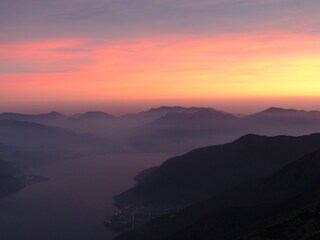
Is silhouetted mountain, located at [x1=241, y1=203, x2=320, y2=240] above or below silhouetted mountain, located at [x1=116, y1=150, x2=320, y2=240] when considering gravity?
above

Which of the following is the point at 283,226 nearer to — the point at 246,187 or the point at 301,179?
the point at 301,179

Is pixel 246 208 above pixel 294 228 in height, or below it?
below

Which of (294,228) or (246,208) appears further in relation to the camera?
(246,208)

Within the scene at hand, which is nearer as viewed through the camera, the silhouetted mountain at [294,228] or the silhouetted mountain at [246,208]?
the silhouetted mountain at [294,228]

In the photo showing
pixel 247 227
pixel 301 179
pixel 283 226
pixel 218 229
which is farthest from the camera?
pixel 301 179

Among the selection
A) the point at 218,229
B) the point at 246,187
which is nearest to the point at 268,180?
the point at 246,187

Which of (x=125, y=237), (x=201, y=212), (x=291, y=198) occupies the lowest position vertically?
(x=125, y=237)

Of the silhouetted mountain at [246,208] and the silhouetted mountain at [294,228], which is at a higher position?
the silhouetted mountain at [294,228]

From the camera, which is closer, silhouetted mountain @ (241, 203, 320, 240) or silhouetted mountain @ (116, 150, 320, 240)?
silhouetted mountain @ (241, 203, 320, 240)
